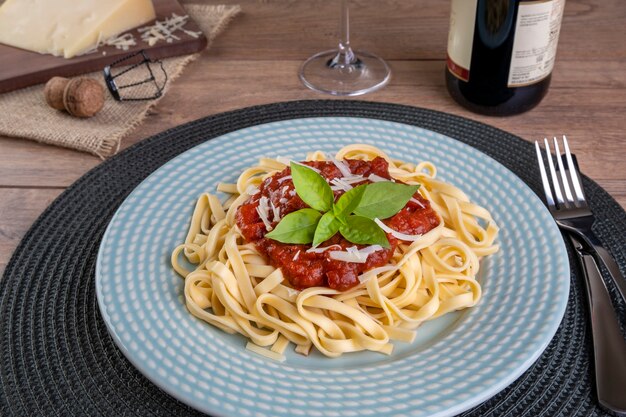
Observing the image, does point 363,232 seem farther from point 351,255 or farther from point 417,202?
point 417,202

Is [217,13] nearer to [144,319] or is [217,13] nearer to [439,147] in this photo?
[439,147]

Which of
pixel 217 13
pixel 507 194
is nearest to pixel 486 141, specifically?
pixel 507 194

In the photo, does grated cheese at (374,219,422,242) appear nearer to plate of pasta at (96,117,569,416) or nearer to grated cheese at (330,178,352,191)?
→ plate of pasta at (96,117,569,416)

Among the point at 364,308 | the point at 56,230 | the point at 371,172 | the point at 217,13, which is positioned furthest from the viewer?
the point at 217,13

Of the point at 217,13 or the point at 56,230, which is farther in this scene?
the point at 217,13

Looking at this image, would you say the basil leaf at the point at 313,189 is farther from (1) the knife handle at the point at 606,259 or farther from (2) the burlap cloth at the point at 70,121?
(2) the burlap cloth at the point at 70,121

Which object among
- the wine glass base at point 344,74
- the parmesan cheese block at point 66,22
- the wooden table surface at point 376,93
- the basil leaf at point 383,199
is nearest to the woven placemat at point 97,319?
the wooden table surface at point 376,93

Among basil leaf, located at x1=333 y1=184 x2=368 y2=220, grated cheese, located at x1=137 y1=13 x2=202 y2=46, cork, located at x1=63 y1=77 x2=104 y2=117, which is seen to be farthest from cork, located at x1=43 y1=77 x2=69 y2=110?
basil leaf, located at x1=333 y1=184 x2=368 y2=220
